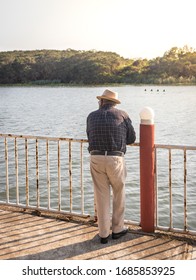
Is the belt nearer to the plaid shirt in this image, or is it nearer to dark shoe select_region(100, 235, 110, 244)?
the plaid shirt

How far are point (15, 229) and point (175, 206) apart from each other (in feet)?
23.1

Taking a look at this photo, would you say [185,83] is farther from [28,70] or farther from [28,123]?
[28,123]

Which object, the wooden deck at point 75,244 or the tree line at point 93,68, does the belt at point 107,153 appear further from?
the tree line at point 93,68

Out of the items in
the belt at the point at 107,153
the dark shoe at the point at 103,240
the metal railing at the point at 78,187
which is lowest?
the metal railing at the point at 78,187

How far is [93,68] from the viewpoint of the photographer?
373 feet

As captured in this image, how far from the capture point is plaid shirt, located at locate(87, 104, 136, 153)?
4438 mm

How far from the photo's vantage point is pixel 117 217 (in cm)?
473

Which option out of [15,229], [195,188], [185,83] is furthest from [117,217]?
[185,83]

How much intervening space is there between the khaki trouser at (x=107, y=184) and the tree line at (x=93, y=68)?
9893 cm

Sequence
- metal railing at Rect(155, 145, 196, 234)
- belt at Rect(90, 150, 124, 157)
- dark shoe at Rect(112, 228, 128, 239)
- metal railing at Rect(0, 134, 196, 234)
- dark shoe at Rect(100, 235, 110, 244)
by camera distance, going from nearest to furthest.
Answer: belt at Rect(90, 150, 124, 157) → dark shoe at Rect(100, 235, 110, 244) → dark shoe at Rect(112, 228, 128, 239) → metal railing at Rect(155, 145, 196, 234) → metal railing at Rect(0, 134, 196, 234)

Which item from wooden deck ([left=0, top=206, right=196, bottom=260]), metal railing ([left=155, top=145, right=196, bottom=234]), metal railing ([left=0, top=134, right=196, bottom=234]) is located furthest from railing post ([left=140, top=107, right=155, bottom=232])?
metal railing ([left=0, top=134, right=196, bottom=234])

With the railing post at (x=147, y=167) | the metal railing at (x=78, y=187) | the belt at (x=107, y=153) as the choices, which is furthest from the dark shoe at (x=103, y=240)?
the metal railing at (x=78, y=187)

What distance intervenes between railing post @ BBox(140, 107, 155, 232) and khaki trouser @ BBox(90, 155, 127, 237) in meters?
0.31

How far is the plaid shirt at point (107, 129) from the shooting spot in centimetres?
444
